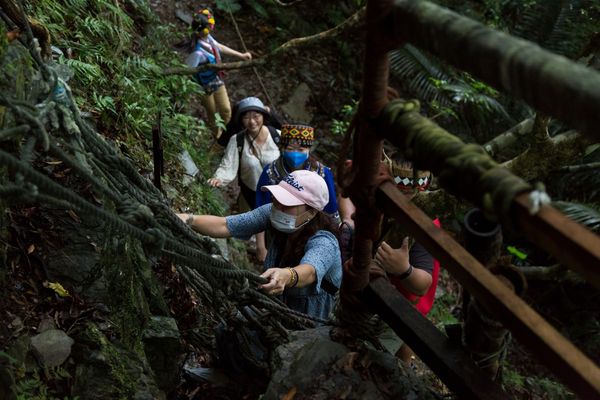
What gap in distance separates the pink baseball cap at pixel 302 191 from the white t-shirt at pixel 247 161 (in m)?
2.04

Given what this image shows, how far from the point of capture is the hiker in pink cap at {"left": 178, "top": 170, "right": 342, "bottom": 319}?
109 inches

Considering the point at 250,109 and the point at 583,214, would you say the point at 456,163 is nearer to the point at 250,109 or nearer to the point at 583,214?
the point at 250,109

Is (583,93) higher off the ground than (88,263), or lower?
higher

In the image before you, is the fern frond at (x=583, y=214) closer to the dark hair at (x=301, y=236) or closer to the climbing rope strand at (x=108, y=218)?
the dark hair at (x=301, y=236)

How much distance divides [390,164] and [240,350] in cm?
139

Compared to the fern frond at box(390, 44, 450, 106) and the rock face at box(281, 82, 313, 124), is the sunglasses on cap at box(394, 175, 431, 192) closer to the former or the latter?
the rock face at box(281, 82, 313, 124)

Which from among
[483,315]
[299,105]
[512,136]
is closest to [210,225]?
[483,315]

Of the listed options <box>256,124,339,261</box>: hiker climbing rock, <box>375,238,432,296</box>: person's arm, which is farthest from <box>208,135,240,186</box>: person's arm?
<box>375,238,432,296</box>: person's arm

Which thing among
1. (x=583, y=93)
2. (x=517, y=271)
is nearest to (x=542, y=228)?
(x=583, y=93)

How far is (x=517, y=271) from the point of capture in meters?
1.54

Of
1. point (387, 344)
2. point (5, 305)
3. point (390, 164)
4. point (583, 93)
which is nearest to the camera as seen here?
point (583, 93)

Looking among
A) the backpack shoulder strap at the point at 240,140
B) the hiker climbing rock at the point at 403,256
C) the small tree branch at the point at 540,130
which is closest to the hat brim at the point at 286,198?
the hiker climbing rock at the point at 403,256

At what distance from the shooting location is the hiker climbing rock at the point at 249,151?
16.2ft

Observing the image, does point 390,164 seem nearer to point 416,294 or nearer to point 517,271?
point 416,294
